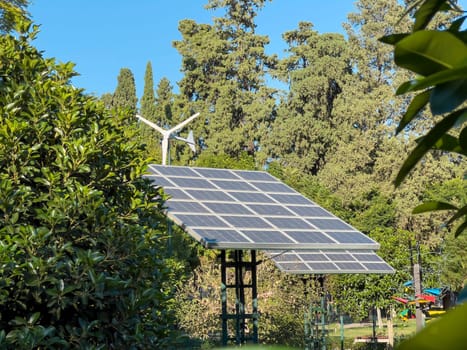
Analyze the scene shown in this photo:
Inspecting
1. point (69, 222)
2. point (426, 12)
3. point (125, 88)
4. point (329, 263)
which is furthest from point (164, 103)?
point (426, 12)

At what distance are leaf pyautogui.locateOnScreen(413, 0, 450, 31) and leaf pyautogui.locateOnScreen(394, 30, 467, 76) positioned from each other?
0.27 m

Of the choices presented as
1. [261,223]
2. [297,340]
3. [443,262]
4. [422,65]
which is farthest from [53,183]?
[443,262]

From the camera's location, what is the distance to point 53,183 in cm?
573

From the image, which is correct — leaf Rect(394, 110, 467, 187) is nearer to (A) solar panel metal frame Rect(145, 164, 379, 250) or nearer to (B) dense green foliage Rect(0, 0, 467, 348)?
(B) dense green foliage Rect(0, 0, 467, 348)

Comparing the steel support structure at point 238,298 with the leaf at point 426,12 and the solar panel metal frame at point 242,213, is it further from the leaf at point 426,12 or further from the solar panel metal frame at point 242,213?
the leaf at point 426,12

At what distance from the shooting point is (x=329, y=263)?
1700 centimetres

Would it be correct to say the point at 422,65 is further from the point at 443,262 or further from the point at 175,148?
the point at 175,148

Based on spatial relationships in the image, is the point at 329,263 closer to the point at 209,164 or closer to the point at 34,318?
the point at 34,318

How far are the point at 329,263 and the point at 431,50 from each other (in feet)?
53.8

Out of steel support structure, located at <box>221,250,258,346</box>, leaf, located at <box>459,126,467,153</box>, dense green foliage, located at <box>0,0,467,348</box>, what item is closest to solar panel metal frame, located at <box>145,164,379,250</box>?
steel support structure, located at <box>221,250,258,346</box>

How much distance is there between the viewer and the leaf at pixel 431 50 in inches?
32.9

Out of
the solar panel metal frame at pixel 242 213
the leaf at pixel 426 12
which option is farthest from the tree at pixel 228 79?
the leaf at pixel 426 12

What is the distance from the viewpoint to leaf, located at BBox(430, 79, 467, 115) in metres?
0.83

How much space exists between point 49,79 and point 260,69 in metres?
42.2
